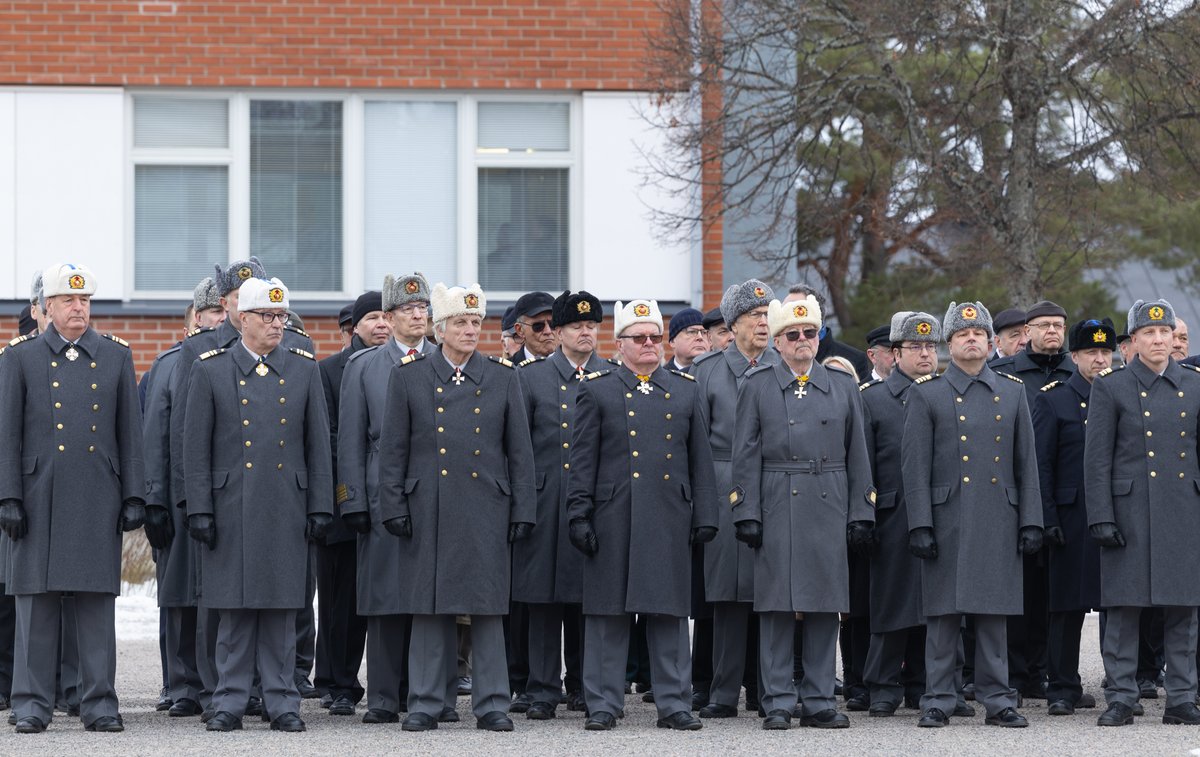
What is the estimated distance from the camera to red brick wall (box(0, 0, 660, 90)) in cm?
1858

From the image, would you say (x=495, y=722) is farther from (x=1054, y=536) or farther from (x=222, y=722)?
(x=1054, y=536)

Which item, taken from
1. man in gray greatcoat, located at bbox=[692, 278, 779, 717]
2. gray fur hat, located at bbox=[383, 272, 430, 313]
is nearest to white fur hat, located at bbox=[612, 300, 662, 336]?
man in gray greatcoat, located at bbox=[692, 278, 779, 717]

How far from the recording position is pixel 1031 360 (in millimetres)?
13000

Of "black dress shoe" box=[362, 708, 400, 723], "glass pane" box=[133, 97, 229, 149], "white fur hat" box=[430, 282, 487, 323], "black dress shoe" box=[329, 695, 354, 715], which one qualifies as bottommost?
"black dress shoe" box=[329, 695, 354, 715]

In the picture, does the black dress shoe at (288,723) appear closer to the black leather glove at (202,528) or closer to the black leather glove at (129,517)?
the black leather glove at (202,528)

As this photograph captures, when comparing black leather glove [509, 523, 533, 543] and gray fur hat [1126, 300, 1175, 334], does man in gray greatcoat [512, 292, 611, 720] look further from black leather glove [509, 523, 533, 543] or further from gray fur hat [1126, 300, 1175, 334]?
gray fur hat [1126, 300, 1175, 334]

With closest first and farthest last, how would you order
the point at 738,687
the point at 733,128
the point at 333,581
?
the point at 738,687 < the point at 333,581 < the point at 733,128

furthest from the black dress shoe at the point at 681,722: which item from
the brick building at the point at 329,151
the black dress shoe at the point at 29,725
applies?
the brick building at the point at 329,151

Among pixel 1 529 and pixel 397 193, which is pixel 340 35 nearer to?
pixel 397 193

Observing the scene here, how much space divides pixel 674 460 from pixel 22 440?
3410 millimetres

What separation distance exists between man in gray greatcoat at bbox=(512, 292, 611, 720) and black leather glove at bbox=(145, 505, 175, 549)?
6.25 feet

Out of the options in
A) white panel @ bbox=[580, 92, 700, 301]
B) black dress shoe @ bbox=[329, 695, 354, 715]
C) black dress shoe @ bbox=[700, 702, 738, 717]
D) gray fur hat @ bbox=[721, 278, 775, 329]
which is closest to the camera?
black dress shoe @ bbox=[700, 702, 738, 717]

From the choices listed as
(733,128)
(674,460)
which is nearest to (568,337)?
(674,460)

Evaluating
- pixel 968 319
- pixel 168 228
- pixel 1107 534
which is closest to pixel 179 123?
pixel 168 228
